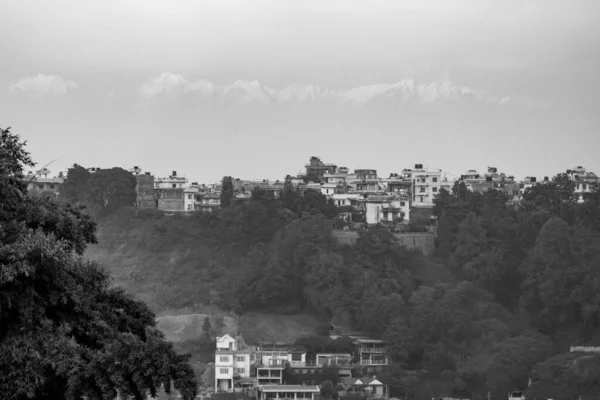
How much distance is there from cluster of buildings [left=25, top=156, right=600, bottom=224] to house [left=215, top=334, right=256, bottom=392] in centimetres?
841

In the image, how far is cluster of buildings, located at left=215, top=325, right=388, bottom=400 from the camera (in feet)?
81.7

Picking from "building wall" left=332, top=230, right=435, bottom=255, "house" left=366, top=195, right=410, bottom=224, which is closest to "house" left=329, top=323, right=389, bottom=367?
"building wall" left=332, top=230, right=435, bottom=255

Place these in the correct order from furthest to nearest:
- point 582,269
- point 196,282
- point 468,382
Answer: point 196,282, point 582,269, point 468,382

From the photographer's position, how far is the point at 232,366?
84.4 feet

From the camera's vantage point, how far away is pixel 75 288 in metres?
8.52

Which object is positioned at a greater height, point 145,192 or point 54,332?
point 145,192

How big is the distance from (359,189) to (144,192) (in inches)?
238

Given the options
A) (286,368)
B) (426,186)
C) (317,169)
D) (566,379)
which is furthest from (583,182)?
(286,368)

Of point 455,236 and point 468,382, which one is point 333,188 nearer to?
point 455,236

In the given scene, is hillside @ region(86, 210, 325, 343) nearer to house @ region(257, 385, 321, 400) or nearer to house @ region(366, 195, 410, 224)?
house @ region(257, 385, 321, 400)

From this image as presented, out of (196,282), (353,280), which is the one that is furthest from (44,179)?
(353,280)

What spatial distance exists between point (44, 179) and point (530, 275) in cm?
1437

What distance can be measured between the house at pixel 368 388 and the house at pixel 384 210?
916 centimetres

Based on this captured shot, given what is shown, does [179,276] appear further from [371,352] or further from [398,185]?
[398,185]
